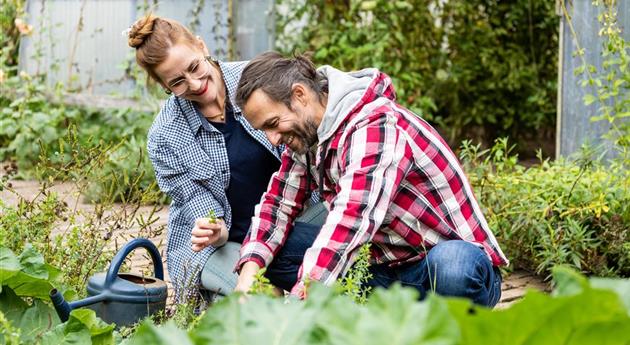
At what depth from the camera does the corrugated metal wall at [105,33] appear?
7605 mm

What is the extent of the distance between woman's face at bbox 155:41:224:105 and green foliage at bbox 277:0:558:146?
3.85 metres

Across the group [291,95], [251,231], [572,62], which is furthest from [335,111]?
[572,62]

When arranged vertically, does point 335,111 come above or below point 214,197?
above

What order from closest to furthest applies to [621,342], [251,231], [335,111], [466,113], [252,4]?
[621,342], [335,111], [251,231], [252,4], [466,113]

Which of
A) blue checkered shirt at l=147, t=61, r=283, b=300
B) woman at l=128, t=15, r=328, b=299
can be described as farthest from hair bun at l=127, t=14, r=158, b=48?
blue checkered shirt at l=147, t=61, r=283, b=300

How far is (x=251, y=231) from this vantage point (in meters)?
3.39

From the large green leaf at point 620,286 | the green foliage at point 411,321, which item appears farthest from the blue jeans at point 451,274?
the green foliage at point 411,321

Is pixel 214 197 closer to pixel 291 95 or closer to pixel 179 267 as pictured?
pixel 179 267

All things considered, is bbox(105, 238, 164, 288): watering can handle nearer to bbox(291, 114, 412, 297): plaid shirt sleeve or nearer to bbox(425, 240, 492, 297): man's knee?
bbox(291, 114, 412, 297): plaid shirt sleeve

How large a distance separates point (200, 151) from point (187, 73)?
31 cm

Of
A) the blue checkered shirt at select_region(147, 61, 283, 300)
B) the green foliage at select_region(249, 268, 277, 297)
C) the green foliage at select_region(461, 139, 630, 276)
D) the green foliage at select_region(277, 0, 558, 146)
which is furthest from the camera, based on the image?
the green foliage at select_region(277, 0, 558, 146)

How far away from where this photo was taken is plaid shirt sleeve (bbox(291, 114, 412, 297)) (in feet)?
8.78

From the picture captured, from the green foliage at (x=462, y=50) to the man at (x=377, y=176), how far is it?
442 centimetres

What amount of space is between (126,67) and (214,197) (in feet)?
13.9
